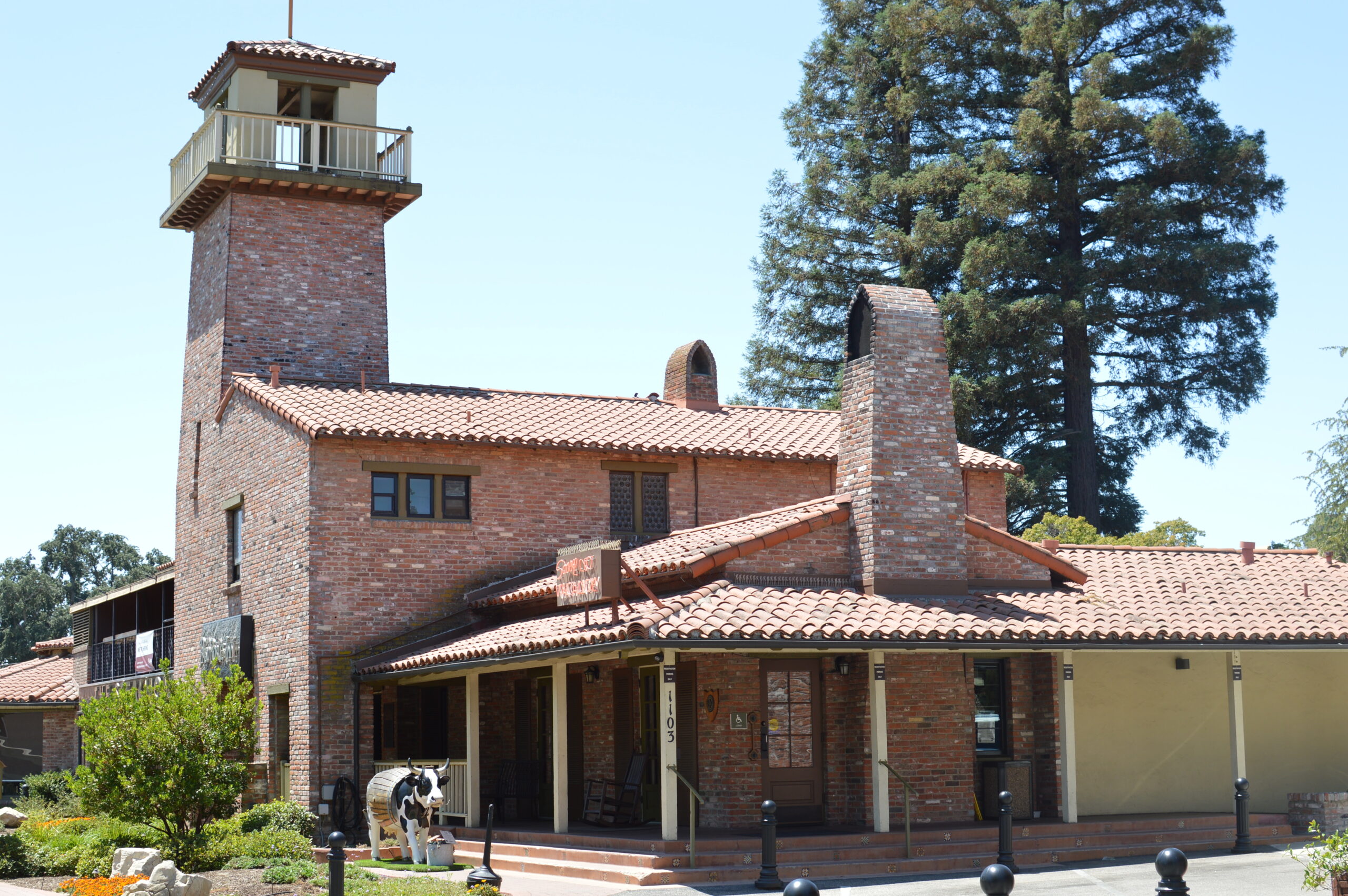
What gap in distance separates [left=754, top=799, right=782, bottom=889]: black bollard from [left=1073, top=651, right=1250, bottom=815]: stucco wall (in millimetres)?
7031

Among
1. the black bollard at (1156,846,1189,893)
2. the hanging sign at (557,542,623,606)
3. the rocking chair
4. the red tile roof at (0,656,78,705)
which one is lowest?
the rocking chair

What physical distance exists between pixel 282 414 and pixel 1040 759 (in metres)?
12.5

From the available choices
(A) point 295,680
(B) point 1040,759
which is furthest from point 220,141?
(B) point 1040,759

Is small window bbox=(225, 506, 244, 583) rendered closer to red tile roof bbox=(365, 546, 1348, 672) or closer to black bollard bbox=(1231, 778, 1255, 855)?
red tile roof bbox=(365, 546, 1348, 672)

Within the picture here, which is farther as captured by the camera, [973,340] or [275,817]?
[973,340]

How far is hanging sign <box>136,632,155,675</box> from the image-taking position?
29.5 metres

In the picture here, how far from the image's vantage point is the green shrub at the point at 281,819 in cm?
2148

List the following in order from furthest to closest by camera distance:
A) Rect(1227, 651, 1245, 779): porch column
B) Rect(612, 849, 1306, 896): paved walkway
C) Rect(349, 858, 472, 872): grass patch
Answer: Rect(1227, 651, 1245, 779): porch column, Rect(349, 858, 472, 872): grass patch, Rect(612, 849, 1306, 896): paved walkway

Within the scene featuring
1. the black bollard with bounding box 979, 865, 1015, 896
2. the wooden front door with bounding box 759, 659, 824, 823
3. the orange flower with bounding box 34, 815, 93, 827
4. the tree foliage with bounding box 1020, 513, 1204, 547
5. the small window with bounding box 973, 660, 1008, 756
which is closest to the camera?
the black bollard with bounding box 979, 865, 1015, 896

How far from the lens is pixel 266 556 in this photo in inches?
957

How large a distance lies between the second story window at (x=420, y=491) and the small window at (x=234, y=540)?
12.8ft

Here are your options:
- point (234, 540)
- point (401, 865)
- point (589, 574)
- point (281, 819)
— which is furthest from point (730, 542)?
point (234, 540)

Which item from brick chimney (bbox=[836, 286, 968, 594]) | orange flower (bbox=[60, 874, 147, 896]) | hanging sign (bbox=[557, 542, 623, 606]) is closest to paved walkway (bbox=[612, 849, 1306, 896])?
hanging sign (bbox=[557, 542, 623, 606])

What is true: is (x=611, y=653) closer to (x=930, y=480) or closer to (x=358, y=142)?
(x=930, y=480)
